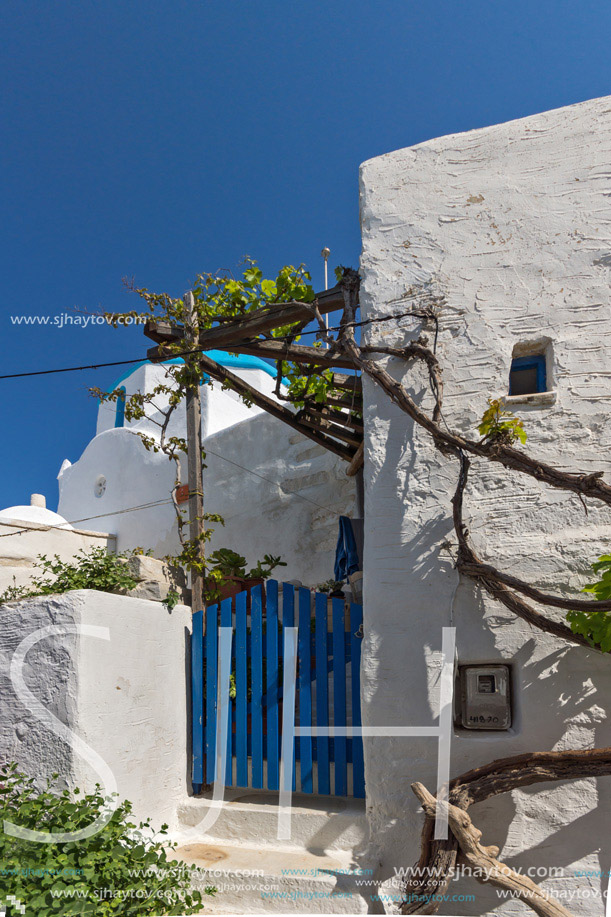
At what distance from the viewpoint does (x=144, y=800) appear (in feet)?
14.8

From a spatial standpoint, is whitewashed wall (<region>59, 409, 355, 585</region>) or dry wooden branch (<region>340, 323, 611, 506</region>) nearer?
dry wooden branch (<region>340, 323, 611, 506</region>)

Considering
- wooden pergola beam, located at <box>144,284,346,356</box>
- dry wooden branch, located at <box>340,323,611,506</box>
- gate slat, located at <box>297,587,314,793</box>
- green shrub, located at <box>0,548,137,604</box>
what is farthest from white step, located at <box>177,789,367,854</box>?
wooden pergola beam, located at <box>144,284,346,356</box>

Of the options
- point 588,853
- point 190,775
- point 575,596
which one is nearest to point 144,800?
point 190,775

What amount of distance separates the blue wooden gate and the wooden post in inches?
24.7

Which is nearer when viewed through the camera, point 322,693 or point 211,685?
point 322,693

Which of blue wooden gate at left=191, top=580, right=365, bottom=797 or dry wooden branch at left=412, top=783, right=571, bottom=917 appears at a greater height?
blue wooden gate at left=191, top=580, right=365, bottom=797

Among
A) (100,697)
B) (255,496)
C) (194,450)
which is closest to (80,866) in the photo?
(100,697)

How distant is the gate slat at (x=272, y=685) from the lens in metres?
4.84

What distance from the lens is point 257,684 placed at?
4988 mm

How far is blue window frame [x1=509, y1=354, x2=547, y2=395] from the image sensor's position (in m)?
4.57

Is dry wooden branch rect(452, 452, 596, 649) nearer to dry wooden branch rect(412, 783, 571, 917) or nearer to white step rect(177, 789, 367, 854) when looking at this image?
dry wooden branch rect(412, 783, 571, 917)

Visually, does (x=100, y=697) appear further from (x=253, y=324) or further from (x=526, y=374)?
(x=526, y=374)

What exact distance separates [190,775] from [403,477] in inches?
112

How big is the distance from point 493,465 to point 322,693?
205cm
